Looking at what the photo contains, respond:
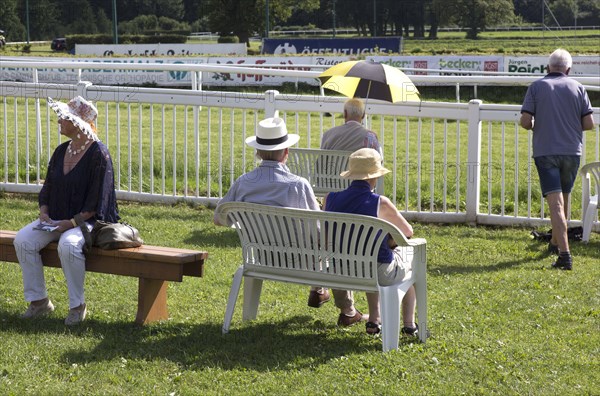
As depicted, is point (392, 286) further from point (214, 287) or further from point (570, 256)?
point (570, 256)

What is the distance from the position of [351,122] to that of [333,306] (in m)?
2.05

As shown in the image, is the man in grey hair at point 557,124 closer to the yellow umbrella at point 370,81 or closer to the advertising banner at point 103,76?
the yellow umbrella at point 370,81

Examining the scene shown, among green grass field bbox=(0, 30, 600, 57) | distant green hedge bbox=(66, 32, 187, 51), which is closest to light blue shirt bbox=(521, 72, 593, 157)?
green grass field bbox=(0, 30, 600, 57)

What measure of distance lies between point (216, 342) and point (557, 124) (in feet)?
12.8

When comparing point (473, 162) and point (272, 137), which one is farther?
point (473, 162)

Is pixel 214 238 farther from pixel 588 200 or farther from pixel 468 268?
pixel 588 200

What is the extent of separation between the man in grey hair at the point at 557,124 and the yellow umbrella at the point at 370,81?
1098 millimetres

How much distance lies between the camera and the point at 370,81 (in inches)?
371

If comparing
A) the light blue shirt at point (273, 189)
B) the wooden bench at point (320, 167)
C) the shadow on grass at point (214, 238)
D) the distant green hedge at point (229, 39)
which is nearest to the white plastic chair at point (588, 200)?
the wooden bench at point (320, 167)

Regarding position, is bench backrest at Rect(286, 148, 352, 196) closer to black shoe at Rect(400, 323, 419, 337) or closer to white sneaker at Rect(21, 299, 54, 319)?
black shoe at Rect(400, 323, 419, 337)

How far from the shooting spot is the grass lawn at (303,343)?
211 inches

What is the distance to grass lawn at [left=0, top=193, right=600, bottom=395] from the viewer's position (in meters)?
5.37

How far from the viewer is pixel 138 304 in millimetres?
6586

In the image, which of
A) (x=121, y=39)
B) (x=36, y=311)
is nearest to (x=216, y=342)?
(x=36, y=311)
